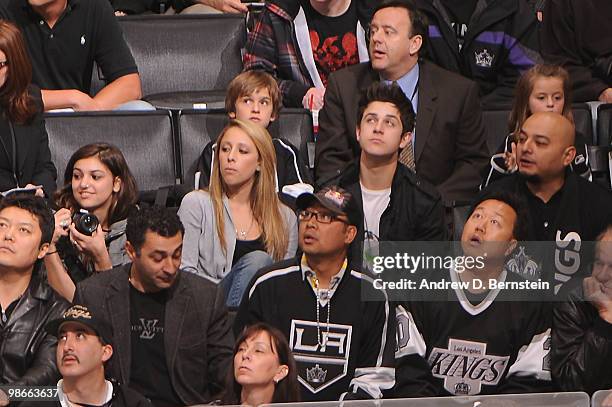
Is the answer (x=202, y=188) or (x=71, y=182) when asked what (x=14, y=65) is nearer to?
(x=71, y=182)

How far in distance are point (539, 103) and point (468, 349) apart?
1.08 metres

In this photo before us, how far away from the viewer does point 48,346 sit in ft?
12.4

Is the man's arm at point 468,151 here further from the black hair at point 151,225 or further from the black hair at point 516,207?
the black hair at point 151,225

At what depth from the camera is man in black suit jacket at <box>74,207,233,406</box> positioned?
12.5ft

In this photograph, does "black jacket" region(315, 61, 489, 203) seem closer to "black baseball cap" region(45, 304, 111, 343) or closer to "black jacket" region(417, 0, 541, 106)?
"black jacket" region(417, 0, 541, 106)

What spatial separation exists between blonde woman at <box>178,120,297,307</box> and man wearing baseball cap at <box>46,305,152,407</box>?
0.63 m

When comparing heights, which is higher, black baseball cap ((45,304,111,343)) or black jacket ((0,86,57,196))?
black jacket ((0,86,57,196))

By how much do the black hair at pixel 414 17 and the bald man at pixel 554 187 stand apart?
2.09 ft

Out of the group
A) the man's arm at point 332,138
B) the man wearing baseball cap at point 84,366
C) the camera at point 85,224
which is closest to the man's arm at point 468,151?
the man's arm at point 332,138

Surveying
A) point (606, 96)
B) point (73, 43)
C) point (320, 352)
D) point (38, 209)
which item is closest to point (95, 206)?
point (38, 209)

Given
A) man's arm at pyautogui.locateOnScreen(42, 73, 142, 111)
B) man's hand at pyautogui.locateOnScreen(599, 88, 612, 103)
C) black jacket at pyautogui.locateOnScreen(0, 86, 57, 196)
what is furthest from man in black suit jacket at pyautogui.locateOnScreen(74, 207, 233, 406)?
man's hand at pyautogui.locateOnScreen(599, 88, 612, 103)

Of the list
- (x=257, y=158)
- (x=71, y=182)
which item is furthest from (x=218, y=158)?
(x=71, y=182)

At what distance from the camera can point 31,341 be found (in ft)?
12.5

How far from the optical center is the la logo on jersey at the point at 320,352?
388cm
